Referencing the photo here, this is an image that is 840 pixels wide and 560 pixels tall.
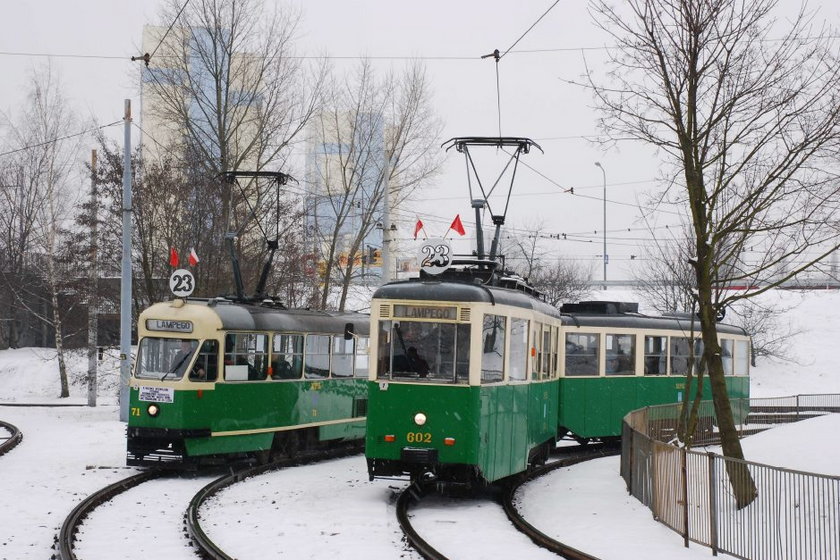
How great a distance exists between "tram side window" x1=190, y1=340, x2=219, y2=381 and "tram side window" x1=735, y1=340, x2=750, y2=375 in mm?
14000

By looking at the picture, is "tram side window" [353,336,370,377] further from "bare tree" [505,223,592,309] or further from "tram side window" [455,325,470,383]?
"bare tree" [505,223,592,309]

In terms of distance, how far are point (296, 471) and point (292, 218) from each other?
13143 millimetres

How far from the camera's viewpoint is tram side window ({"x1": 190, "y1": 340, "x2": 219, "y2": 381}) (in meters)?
16.8

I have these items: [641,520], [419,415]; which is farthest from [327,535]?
[641,520]

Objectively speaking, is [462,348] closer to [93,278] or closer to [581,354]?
[581,354]

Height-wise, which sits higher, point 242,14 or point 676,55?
point 242,14

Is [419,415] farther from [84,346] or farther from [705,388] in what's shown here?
[84,346]

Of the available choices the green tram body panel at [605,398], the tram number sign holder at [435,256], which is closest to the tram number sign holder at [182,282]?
the tram number sign holder at [435,256]

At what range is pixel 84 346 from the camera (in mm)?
41844

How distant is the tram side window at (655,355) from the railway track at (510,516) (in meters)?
2.17

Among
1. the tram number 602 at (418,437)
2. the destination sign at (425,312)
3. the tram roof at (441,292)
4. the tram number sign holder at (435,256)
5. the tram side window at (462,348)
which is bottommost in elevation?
the tram number 602 at (418,437)

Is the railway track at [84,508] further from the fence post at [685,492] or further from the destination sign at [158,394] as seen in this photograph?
the fence post at [685,492]

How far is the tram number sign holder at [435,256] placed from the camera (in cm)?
1496

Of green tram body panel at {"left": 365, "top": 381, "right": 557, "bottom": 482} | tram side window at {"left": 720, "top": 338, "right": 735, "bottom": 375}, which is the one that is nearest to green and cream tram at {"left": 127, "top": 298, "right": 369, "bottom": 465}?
green tram body panel at {"left": 365, "top": 381, "right": 557, "bottom": 482}
